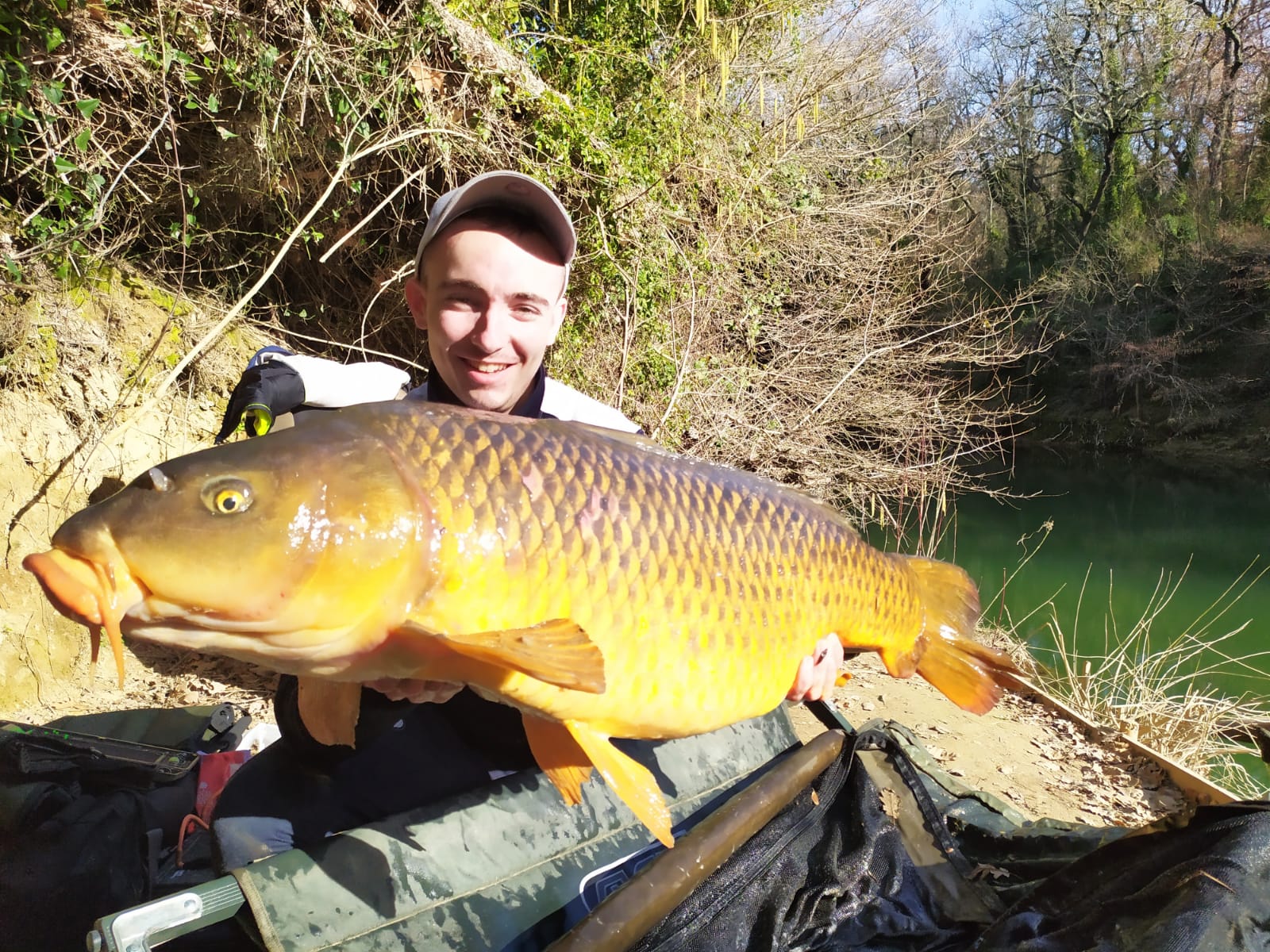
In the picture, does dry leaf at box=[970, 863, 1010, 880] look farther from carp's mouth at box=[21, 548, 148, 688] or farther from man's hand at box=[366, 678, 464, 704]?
carp's mouth at box=[21, 548, 148, 688]

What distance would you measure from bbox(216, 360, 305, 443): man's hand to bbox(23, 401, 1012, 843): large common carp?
1.08m

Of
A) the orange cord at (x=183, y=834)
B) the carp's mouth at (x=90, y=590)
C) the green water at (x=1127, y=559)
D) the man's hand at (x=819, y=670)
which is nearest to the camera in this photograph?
the carp's mouth at (x=90, y=590)

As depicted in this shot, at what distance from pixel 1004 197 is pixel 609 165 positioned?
13.4 m

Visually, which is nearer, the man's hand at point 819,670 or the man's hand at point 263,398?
the man's hand at point 819,670

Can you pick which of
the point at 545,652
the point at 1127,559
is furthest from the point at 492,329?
the point at 1127,559

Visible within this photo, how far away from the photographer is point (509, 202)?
50.2 inches

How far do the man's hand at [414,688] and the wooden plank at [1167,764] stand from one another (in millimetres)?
1350

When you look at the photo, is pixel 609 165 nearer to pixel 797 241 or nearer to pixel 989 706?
pixel 797 241

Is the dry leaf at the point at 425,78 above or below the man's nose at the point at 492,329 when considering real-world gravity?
above

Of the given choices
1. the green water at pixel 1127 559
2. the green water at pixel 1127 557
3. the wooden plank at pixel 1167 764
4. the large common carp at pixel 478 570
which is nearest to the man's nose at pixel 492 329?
the large common carp at pixel 478 570

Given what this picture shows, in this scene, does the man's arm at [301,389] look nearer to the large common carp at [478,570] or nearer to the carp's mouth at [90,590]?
the large common carp at [478,570]

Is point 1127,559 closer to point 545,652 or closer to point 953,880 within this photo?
point 953,880

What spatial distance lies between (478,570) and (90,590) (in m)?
0.33

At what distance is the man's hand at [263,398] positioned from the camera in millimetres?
1770
